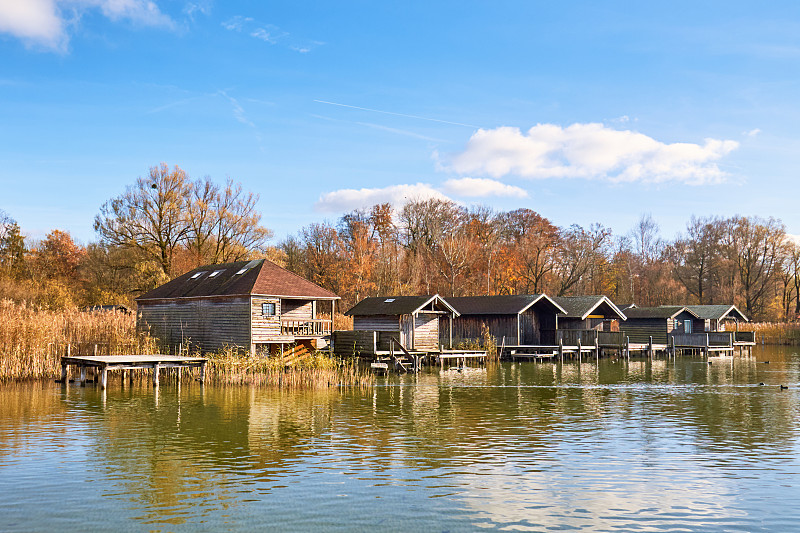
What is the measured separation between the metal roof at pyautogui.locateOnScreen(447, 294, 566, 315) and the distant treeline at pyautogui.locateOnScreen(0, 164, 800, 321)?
13580 mm

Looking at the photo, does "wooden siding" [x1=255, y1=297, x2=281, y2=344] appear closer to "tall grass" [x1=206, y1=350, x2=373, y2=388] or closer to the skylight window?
the skylight window

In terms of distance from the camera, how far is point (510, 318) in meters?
57.3

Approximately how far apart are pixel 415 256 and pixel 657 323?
1023 inches

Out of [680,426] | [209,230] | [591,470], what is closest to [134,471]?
[591,470]

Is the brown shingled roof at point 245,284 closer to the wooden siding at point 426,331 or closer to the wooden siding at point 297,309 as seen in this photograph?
the wooden siding at point 297,309

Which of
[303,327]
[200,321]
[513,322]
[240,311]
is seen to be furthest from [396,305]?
[200,321]

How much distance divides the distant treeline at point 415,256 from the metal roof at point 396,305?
694 inches

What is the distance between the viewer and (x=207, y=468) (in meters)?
15.1

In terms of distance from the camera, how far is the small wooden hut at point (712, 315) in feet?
227

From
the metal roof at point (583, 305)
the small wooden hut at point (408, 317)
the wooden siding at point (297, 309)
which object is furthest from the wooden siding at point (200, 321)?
the metal roof at point (583, 305)

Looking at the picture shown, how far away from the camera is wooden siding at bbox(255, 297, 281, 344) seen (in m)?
39.4

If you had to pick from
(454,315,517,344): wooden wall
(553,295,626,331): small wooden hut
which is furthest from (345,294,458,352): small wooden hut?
(553,295,626,331): small wooden hut

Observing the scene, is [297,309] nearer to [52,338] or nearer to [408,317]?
[408,317]

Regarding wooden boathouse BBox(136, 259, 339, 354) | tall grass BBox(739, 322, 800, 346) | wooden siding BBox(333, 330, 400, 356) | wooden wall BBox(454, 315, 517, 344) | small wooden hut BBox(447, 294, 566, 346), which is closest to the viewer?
wooden boathouse BBox(136, 259, 339, 354)
